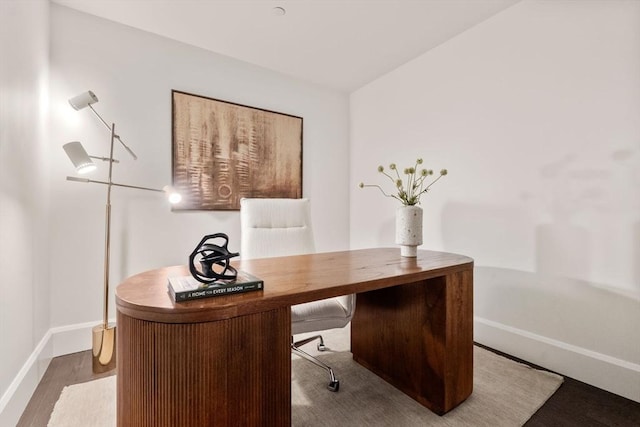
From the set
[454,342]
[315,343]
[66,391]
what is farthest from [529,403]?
[66,391]

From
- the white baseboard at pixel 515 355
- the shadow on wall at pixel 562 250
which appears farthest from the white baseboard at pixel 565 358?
the shadow on wall at pixel 562 250

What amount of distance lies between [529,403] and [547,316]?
641mm

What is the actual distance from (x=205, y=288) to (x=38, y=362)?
1.66 m

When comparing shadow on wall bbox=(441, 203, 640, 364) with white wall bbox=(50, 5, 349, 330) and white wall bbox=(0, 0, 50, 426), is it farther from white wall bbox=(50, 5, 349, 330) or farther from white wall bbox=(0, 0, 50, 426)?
white wall bbox=(0, 0, 50, 426)

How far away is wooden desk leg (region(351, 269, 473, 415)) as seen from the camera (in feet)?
4.62

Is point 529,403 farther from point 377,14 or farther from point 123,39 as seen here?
point 123,39

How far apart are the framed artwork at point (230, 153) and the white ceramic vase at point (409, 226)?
1.59 m

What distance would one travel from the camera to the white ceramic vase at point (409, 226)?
1606mm

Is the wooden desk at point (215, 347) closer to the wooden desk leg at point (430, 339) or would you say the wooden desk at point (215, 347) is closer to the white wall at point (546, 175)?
the wooden desk leg at point (430, 339)

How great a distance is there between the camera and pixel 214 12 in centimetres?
212

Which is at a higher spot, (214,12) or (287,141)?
(214,12)

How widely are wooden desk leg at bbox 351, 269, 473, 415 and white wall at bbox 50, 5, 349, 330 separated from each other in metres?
1.62

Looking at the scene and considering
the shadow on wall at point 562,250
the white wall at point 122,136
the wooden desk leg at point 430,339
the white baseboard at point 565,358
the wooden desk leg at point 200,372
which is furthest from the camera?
the white wall at point 122,136

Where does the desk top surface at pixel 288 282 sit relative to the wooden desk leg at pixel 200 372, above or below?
above
